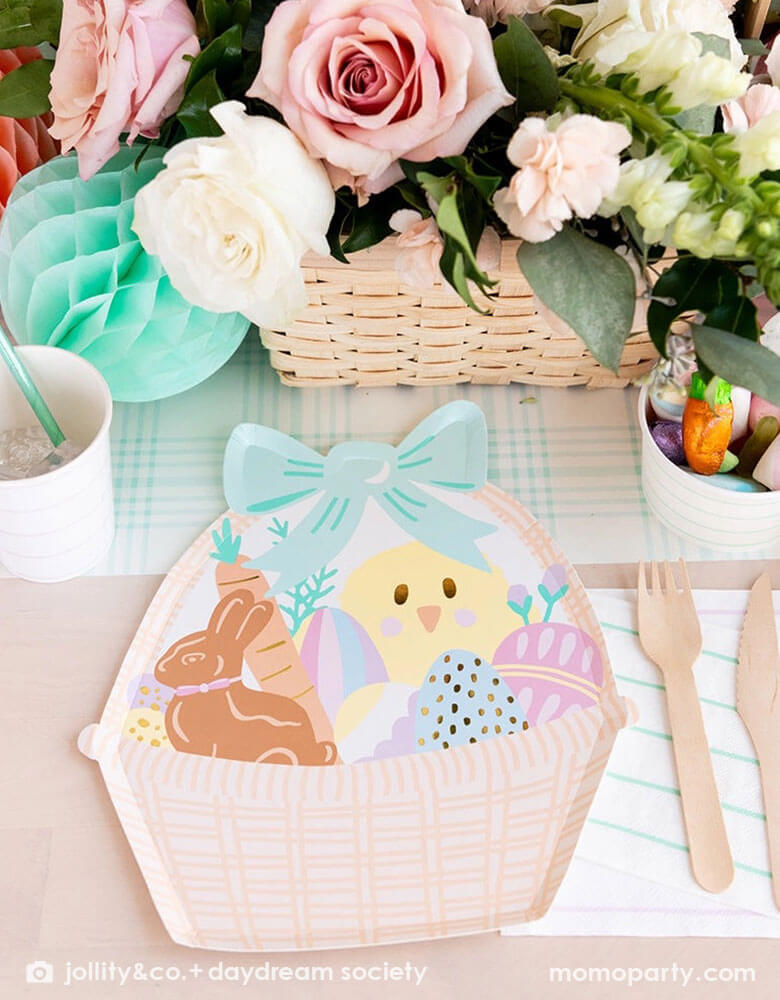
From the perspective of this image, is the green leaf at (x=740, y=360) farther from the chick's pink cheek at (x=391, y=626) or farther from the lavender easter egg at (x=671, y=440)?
the chick's pink cheek at (x=391, y=626)

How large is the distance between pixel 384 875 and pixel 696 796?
18 cm

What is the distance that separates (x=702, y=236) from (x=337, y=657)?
322mm

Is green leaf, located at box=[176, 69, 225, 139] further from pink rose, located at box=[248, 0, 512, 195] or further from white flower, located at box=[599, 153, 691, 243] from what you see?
white flower, located at box=[599, 153, 691, 243]

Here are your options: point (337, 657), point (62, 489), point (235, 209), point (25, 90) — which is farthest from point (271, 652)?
point (25, 90)

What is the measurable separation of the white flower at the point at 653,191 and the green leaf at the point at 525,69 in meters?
0.09

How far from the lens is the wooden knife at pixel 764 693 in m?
0.58

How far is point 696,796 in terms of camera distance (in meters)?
0.59

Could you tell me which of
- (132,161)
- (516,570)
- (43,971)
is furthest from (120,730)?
(132,161)

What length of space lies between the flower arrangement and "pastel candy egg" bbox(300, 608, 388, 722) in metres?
0.19

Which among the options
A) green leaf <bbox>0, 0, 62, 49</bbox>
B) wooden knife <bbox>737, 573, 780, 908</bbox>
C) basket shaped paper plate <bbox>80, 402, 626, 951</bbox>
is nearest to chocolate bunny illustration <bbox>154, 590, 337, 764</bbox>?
basket shaped paper plate <bbox>80, 402, 626, 951</bbox>

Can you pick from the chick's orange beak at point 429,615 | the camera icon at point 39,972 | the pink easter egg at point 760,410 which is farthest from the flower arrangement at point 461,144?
the camera icon at point 39,972

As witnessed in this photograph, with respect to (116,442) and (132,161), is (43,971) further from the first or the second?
(132,161)

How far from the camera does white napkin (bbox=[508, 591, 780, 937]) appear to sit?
1.83ft

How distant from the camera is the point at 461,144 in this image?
0.52 metres
